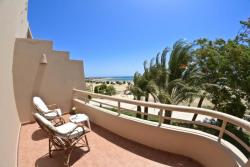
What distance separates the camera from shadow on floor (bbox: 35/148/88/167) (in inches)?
115

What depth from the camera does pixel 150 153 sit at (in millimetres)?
3186

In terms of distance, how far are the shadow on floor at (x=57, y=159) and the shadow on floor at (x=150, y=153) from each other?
892 mm

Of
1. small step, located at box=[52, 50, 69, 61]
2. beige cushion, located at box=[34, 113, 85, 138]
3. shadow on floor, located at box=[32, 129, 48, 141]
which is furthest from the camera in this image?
small step, located at box=[52, 50, 69, 61]

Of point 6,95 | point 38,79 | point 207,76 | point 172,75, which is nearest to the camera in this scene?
point 6,95

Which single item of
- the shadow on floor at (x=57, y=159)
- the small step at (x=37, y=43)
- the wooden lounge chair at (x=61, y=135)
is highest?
the small step at (x=37, y=43)

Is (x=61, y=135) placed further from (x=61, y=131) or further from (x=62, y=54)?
(x=62, y=54)

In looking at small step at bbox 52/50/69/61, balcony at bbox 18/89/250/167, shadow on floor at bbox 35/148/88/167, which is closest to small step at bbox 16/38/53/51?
small step at bbox 52/50/69/61

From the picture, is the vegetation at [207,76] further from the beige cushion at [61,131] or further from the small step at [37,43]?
the small step at [37,43]

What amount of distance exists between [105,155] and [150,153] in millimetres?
1037

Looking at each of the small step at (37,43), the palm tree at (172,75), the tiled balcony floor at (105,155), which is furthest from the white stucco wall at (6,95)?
the palm tree at (172,75)

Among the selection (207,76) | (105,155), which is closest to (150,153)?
(105,155)

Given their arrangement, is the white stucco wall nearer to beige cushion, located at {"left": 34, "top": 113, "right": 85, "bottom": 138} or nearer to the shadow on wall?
beige cushion, located at {"left": 34, "top": 113, "right": 85, "bottom": 138}

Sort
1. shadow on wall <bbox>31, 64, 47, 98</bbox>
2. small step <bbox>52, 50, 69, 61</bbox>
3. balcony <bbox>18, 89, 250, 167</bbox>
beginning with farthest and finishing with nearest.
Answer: small step <bbox>52, 50, 69, 61</bbox>, shadow on wall <bbox>31, 64, 47, 98</bbox>, balcony <bbox>18, 89, 250, 167</bbox>

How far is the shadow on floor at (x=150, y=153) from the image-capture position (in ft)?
9.44
